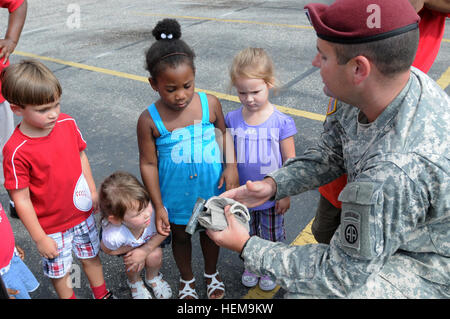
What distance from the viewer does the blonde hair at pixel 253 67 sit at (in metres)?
2.43

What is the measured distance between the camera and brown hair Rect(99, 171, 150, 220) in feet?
7.40

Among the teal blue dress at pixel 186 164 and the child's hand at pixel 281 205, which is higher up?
the teal blue dress at pixel 186 164

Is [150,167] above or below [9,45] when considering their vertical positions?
below

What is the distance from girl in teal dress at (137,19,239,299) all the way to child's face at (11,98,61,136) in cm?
47

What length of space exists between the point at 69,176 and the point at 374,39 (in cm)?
175

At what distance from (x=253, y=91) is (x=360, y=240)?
50.0 inches

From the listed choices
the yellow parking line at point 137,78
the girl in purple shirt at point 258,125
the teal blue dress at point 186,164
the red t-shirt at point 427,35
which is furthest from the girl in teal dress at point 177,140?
the yellow parking line at point 137,78

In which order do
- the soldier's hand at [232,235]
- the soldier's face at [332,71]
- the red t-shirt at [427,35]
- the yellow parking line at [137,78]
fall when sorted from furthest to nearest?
the yellow parking line at [137,78], the red t-shirt at [427,35], the soldier's hand at [232,235], the soldier's face at [332,71]

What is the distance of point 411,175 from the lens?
139 centimetres

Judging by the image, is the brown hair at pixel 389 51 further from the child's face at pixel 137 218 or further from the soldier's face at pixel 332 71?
the child's face at pixel 137 218

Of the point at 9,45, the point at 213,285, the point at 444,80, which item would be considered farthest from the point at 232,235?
the point at 444,80

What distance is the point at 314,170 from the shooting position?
213 cm

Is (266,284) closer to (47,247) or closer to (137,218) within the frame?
(137,218)
